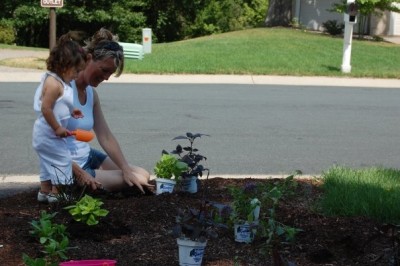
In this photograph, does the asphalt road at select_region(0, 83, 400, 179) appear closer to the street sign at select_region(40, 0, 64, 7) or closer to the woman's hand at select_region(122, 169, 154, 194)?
the woman's hand at select_region(122, 169, 154, 194)

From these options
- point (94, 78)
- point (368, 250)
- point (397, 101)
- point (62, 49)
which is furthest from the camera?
point (397, 101)

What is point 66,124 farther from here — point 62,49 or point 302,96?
point 302,96

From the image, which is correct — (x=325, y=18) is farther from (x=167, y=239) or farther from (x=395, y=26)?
(x=167, y=239)

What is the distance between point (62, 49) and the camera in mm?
5102

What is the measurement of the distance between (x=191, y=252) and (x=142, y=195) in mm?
1711

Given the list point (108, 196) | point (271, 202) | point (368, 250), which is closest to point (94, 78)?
point (108, 196)

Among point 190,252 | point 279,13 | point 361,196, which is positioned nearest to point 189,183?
point 361,196

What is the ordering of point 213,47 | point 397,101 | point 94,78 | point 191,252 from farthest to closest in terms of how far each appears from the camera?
point 213,47 < point 397,101 < point 94,78 < point 191,252

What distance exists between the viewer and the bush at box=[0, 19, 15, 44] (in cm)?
3241

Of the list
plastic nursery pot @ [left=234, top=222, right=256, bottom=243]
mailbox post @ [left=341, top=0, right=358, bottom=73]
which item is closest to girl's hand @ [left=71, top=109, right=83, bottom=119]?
plastic nursery pot @ [left=234, top=222, right=256, bottom=243]

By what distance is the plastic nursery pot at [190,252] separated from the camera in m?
3.84

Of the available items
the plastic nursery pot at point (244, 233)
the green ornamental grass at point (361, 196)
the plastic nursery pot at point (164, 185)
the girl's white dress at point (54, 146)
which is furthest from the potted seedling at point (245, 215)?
the girl's white dress at point (54, 146)

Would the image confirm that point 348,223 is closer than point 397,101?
Yes

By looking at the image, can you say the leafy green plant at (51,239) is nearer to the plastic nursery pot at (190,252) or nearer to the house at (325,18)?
the plastic nursery pot at (190,252)
